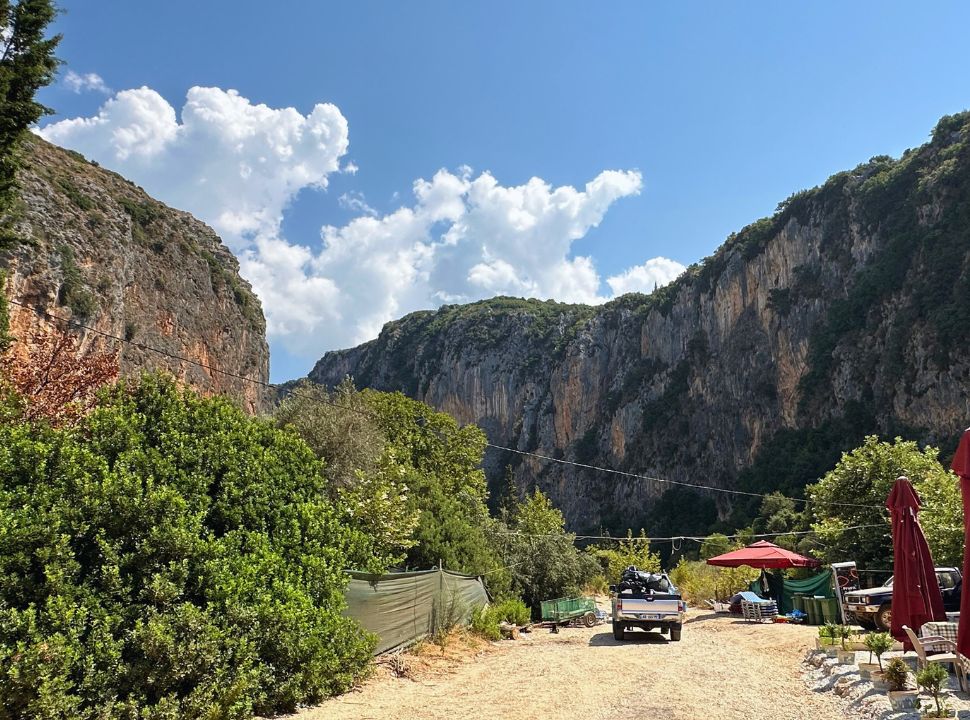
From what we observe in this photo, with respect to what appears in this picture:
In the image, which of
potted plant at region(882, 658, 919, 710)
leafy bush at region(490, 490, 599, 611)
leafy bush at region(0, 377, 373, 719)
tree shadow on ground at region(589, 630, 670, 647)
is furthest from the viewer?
leafy bush at region(490, 490, 599, 611)

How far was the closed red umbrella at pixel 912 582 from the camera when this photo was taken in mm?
8953

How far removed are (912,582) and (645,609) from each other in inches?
239

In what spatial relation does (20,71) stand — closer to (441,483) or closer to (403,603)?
(403,603)

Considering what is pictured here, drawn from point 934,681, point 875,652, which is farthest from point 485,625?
point 934,681

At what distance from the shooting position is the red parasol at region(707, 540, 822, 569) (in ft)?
63.7

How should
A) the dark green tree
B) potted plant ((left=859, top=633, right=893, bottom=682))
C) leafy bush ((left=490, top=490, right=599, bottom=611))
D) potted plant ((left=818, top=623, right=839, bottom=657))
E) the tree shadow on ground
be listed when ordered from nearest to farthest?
potted plant ((left=859, top=633, right=893, bottom=682))
potted plant ((left=818, top=623, right=839, bottom=657))
the tree shadow on ground
the dark green tree
leafy bush ((left=490, top=490, right=599, bottom=611))

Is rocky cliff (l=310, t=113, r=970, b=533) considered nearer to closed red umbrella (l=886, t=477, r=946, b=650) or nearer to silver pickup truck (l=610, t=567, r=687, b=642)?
silver pickup truck (l=610, t=567, r=687, b=642)

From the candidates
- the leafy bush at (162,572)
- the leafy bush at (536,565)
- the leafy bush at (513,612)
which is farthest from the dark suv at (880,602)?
the leafy bush at (536,565)

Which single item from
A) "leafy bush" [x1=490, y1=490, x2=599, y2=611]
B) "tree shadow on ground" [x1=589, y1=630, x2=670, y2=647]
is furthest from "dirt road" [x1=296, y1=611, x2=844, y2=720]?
"leafy bush" [x1=490, y1=490, x2=599, y2=611]

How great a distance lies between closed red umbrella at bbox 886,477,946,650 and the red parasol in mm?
10497

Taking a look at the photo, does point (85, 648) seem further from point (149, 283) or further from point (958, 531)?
point (149, 283)

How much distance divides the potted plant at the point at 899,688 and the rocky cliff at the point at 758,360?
51.5m

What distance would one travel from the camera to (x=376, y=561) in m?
9.95

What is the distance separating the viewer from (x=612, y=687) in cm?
848
